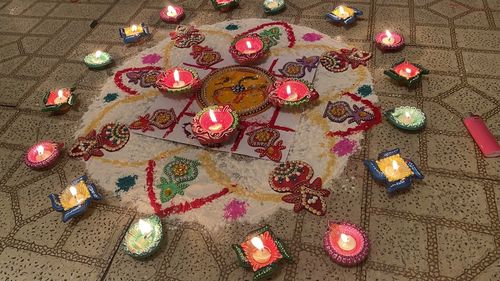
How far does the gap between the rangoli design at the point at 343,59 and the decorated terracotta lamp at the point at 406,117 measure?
608 mm

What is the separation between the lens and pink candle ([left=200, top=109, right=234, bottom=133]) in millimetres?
2537

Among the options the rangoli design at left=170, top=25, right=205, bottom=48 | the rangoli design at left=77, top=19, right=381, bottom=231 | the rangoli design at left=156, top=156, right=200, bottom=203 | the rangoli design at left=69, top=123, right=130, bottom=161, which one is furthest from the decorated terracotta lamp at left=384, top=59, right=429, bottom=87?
the rangoli design at left=69, top=123, right=130, bottom=161

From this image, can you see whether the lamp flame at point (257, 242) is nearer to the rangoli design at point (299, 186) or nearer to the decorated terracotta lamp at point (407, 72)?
the rangoli design at point (299, 186)

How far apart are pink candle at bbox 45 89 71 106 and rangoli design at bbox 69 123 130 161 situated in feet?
1.40

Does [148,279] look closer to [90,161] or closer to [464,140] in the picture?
[90,161]

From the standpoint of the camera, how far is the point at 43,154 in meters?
2.57

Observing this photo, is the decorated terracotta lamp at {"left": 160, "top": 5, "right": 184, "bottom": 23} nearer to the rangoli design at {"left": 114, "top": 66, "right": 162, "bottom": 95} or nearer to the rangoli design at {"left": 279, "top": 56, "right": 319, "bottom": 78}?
the rangoli design at {"left": 114, "top": 66, "right": 162, "bottom": 95}

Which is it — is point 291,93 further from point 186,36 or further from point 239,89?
point 186,36

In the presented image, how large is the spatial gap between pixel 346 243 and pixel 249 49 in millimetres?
1789

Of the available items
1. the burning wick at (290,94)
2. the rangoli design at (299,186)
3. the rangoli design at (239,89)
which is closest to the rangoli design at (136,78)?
the rangoli design at (239,89)

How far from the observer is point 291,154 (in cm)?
245

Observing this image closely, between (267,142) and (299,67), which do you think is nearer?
(267,142)

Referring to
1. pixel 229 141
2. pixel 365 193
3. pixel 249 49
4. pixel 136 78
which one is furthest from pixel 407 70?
Result: pixel 136 78

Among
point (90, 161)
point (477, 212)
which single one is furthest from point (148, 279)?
point (477, 212)
